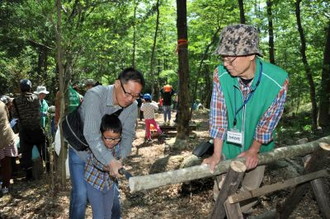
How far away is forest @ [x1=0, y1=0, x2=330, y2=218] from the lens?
17.9 feet

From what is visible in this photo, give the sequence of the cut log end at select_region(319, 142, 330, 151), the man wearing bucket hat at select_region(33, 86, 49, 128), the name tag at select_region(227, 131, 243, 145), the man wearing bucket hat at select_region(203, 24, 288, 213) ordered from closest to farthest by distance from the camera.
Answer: the man wearing bucket hat at select_region(203, 24, 288, 213), the name tag at select_region(227, 131, 243, 145), the cut log end at select_region(319, 142, 330, 151), the man wearing bucket hat at select_region(33, 86, 49, 128)

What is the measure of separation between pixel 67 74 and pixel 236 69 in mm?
3805

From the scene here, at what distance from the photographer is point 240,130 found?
8.99 feet

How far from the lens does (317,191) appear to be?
336 centimetres

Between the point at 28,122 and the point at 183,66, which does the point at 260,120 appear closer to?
the point at 28,122

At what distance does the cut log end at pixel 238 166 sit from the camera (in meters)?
2.47

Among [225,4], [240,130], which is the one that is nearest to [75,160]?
[240,130]

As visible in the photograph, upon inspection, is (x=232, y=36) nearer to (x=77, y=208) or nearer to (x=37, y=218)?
(x=77, y=208)

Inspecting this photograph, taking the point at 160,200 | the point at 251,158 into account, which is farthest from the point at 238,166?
the point at 160,200

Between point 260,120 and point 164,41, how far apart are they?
85.5 feet

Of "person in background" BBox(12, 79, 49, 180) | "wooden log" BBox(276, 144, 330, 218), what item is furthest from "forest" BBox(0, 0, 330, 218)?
"wooden log" BBox(276, 144, 330, 218)

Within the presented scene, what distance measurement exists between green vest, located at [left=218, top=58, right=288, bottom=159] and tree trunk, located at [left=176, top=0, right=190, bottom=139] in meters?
5.93

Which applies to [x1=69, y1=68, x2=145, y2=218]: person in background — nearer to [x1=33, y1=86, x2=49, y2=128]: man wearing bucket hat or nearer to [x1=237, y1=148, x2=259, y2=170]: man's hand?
[x1=237, y1=148, x2=259, y2=170]: man's hand

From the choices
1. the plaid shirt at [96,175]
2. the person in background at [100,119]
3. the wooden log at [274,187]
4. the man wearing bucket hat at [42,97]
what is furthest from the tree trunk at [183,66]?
the plaid shirt at [96,175]
